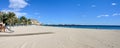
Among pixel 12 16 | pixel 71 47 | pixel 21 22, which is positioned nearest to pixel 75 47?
pixel 71 47

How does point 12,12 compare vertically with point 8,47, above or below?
above

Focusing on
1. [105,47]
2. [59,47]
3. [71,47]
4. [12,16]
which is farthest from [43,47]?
[12,16]

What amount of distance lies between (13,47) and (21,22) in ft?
372

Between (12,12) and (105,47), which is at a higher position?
(12,12)

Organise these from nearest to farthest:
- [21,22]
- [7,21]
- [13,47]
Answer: [13,47]
[7,21]
[21,22]

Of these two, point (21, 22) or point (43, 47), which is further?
point (21, 22)

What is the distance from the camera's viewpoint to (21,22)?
394 feet

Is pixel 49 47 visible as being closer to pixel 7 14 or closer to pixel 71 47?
pixel 71 47

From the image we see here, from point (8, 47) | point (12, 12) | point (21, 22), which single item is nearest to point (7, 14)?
point (12, 12)

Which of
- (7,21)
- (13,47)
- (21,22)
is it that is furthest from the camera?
(21,22)

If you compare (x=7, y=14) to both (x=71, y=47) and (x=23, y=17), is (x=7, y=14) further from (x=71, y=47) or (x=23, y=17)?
(x=71, y=47)

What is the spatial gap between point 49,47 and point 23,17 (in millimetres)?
118564

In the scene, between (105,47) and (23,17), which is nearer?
(105,47)

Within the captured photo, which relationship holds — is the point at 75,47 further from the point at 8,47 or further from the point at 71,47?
the point at 8,47
